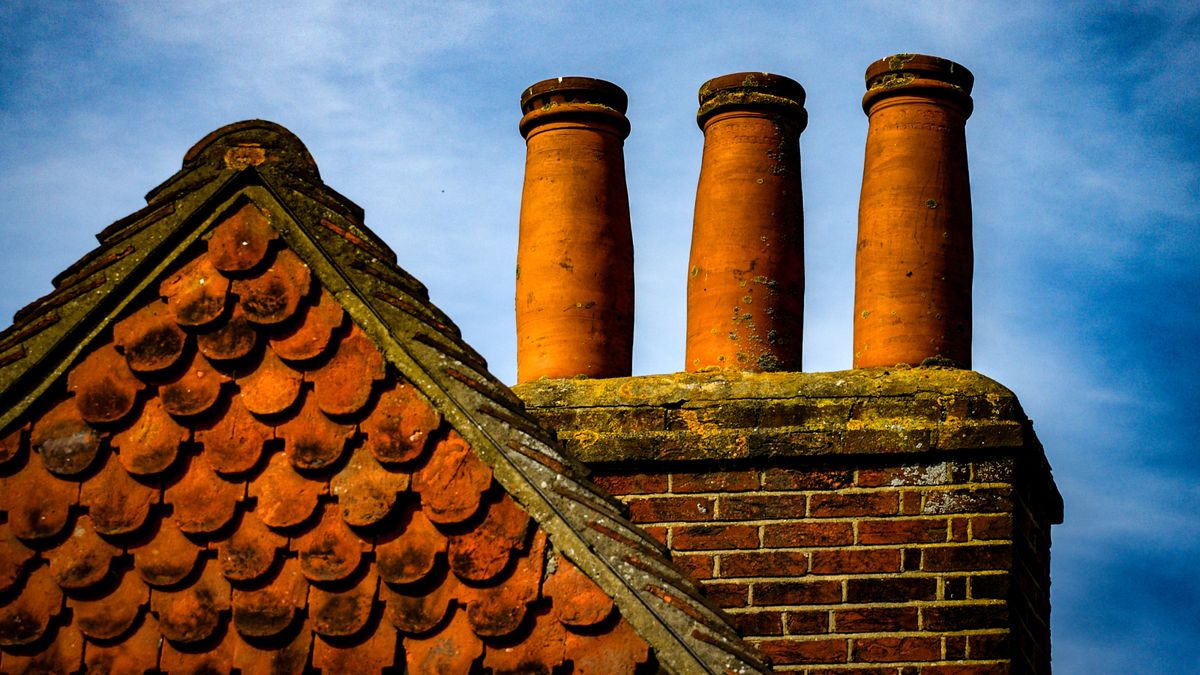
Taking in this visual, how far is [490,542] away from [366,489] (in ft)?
1.06

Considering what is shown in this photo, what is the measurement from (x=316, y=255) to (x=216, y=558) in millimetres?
756

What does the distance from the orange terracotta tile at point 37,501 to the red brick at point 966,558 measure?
2779 millimetres

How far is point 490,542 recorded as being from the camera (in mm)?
3621

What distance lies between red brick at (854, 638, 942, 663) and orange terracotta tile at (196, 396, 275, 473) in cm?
228

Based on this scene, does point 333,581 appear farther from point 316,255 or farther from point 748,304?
point 748,304

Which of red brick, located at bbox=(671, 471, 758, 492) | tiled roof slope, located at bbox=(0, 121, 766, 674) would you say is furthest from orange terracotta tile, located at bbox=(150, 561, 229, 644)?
red brick, located at bbox=(671, 471, 758, 492)

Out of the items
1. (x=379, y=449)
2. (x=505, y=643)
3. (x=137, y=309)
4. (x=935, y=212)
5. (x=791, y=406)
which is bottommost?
(x=505, y=643)

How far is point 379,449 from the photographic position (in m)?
3.73

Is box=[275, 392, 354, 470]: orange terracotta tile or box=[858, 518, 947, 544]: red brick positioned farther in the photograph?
box=[858, 518, 947, 544]: red brick

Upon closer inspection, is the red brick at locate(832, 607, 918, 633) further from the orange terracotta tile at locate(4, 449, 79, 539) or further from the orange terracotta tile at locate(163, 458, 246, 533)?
the orange terracotta tile at locate(4, 449, 79, 539)

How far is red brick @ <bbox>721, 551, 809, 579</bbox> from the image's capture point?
5.30m

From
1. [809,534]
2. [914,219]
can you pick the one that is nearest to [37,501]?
[809,534]

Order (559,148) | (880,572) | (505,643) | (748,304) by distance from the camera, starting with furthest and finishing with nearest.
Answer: (559,148), (748,304), (880,572), (505,643)

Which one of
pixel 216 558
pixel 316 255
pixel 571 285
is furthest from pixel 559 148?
pixel 216 558
